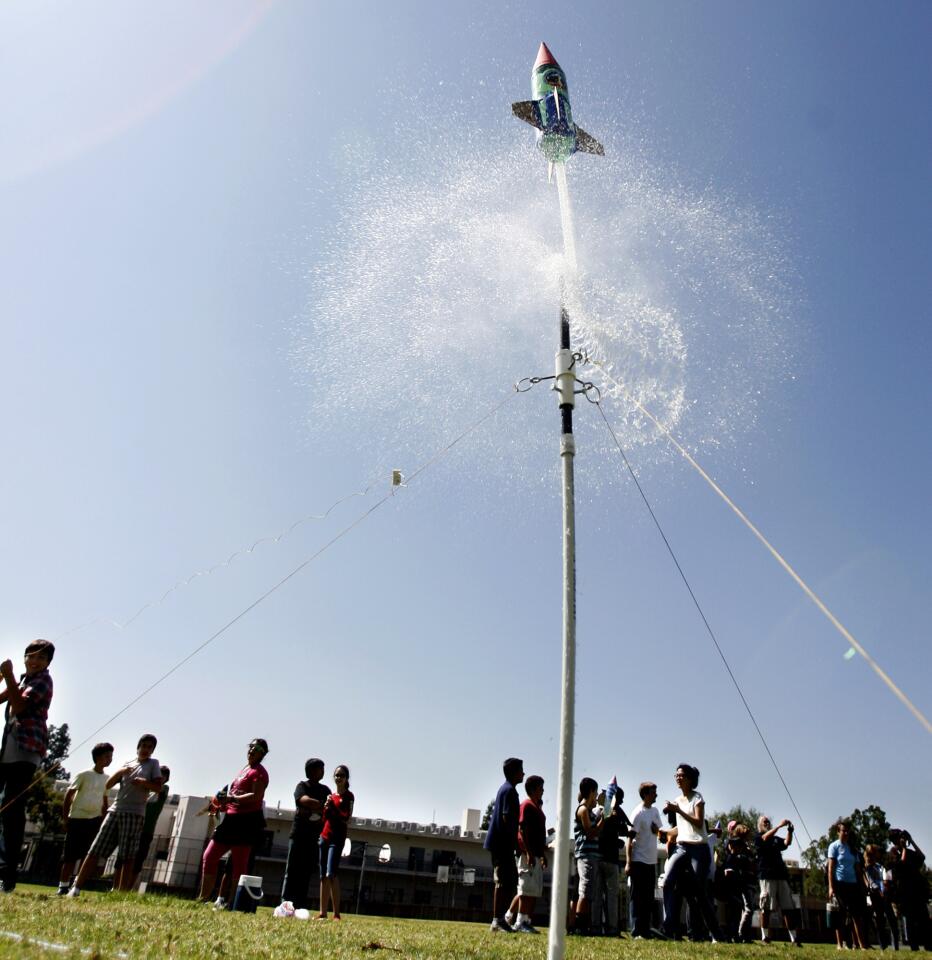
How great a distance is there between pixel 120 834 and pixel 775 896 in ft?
37.9

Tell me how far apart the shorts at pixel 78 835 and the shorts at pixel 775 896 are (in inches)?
460

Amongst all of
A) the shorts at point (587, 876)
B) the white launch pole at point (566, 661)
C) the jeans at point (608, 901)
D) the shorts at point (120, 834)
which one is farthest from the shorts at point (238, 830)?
the white launch pole at point (566, 661)

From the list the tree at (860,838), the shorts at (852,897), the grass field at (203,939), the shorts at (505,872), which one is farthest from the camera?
the tree at (860,838)

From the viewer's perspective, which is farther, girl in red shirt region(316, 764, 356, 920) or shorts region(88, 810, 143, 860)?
girl in red shirt region(316, 764, 356, 920)

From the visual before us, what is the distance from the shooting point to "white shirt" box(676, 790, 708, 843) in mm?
10656

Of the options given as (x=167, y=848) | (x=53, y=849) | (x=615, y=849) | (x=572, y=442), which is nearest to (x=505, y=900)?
(x=615, y=849)

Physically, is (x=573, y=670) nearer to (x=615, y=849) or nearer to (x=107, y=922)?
(x=107, y=922)

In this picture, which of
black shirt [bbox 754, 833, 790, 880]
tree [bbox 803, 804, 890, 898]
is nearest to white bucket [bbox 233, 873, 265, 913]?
black shirt [bbox 754, 833, 790, 880]

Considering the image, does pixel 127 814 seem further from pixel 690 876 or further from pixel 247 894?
pixel 690 876

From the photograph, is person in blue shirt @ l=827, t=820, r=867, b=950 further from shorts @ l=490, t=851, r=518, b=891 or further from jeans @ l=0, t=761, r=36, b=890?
jeans @ l=0, t=761, r=36, b=890

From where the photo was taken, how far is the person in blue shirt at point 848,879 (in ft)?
44.0

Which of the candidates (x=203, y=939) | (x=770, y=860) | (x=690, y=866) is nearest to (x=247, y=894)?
(x=203, y=939)

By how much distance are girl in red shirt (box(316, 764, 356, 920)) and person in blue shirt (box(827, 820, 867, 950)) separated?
9.08 meters

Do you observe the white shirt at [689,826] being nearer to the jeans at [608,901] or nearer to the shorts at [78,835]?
the jeans at [608,901]
